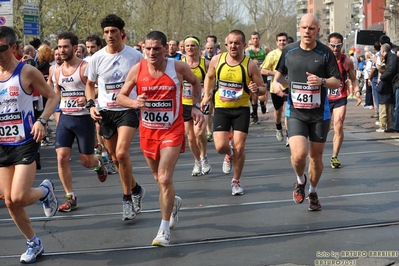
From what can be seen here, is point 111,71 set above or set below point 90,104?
above

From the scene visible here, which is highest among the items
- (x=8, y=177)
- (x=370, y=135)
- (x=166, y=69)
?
(x=166, y=69)

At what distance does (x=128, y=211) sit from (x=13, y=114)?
6.79ft

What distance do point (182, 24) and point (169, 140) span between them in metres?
57.6

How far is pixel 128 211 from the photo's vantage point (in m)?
8.63

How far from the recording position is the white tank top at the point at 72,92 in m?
9.66

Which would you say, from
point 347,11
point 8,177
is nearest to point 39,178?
point 8,177

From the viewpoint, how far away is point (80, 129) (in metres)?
9.55

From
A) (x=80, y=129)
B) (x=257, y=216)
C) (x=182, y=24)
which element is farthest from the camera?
(x=182, y=24)

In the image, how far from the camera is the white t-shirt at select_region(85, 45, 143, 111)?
29.7 ft

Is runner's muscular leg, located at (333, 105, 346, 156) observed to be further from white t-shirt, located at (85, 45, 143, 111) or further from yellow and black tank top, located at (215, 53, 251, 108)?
white t-shirt, located at (85, 45, 143, 111)

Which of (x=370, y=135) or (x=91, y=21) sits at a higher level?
(x=91, y=21)

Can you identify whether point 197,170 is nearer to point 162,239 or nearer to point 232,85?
point 232,85

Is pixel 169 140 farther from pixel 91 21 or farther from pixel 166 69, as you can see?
pixel 91 21

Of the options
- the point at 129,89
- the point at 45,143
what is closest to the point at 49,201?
the point at 129,89
